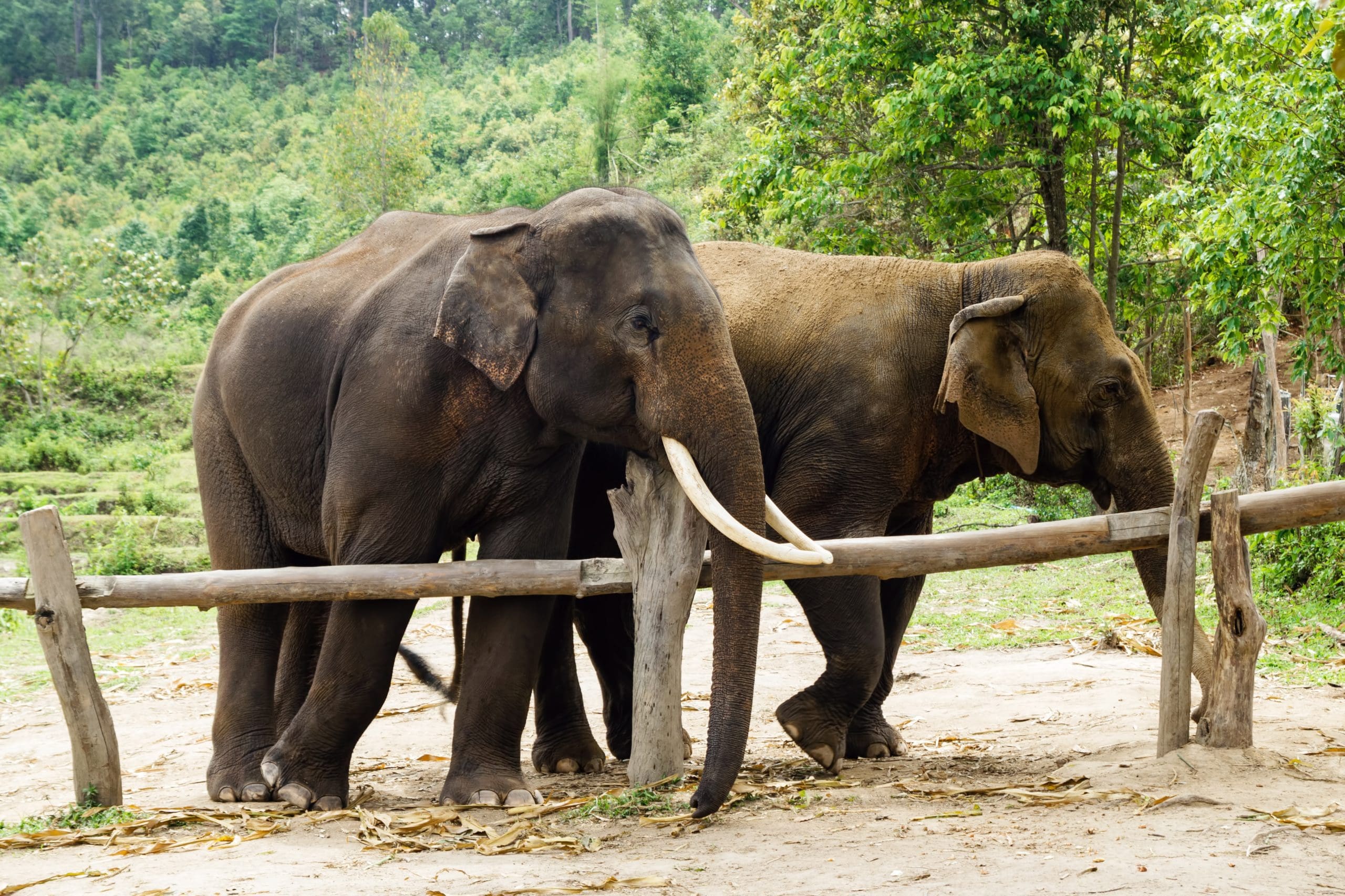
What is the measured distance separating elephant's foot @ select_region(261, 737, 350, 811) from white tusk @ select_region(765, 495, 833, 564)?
5.77ft

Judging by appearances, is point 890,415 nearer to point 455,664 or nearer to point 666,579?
point 666,579

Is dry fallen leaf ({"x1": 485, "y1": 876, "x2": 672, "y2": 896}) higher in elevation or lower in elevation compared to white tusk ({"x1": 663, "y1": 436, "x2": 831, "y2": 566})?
lower

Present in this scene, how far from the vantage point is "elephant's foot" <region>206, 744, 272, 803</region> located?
4.79 m

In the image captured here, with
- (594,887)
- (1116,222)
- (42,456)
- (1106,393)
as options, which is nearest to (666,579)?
(594,887)

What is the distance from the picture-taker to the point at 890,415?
211 inches

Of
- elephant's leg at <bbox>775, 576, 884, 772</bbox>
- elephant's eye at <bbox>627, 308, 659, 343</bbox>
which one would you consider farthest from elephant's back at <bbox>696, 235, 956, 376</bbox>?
elephant's eye at <bbox>627, 308, 659, 343</bbox>

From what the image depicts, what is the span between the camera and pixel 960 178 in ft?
A: 40.7

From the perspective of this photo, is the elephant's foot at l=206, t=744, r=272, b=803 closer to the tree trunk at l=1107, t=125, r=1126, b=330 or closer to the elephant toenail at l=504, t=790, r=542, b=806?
the elephant toenail at l=504, t=790, r=542, b=806

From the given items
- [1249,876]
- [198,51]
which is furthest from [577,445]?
[198,51]

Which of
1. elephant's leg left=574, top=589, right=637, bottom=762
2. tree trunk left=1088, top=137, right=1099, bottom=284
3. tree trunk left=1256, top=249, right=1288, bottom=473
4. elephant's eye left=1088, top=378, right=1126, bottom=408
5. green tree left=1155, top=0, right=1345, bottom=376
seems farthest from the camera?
tree trunk left=1088, top=137, right=1099, bottom=284

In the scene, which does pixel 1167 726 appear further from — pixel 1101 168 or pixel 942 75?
pixel 1101 168

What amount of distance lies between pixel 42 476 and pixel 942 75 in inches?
627

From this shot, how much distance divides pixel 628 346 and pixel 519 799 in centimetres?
159

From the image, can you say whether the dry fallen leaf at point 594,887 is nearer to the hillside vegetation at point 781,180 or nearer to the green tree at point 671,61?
the hillside vegetation at point 781,180
